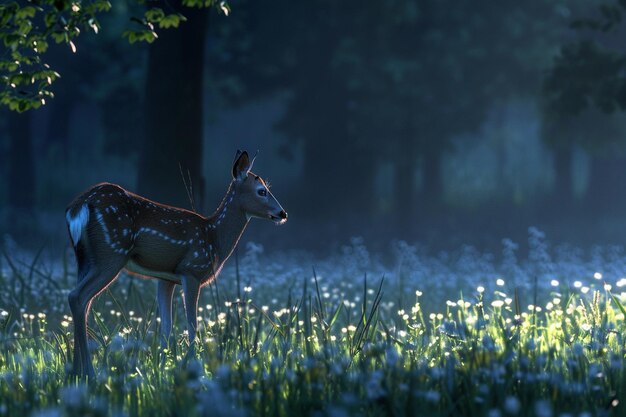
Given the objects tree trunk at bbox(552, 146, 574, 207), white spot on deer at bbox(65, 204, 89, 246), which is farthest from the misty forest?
tree trunk at bbox(552, 146, 574, 207)

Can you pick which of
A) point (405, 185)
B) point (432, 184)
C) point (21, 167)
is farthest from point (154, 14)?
point (432, 184)

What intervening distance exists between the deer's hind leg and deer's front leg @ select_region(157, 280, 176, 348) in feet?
2.60

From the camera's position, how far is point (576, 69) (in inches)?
705

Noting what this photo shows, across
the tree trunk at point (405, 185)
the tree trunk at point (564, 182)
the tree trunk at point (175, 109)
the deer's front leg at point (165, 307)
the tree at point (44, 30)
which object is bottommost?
the deer's front leg at point (165, 307)

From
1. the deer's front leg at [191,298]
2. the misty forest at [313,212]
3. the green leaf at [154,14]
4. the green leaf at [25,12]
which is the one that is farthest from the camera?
the deer's front leg at [191,298]

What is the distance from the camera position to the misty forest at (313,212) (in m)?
6.37

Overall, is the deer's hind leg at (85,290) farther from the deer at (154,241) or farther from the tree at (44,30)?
the tree at (44,30)

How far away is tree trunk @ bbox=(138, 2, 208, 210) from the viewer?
16.8 m

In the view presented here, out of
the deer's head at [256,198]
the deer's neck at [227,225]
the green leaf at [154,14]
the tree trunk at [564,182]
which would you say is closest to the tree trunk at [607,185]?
the tree trunk at [564,182]

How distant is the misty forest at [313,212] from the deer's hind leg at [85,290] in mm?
17

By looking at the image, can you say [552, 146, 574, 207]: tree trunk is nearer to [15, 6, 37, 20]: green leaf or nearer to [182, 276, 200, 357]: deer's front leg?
[182, 276, 200, 357]: deer's front leg

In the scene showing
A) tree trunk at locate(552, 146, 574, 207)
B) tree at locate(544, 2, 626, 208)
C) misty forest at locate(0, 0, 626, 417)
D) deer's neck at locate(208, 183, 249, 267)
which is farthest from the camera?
tree trunk at locate(552, 146, 574, 207)

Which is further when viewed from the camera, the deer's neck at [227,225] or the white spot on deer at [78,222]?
the deer's neck at [227,225]

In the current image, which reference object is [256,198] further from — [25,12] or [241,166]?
[25,12]
